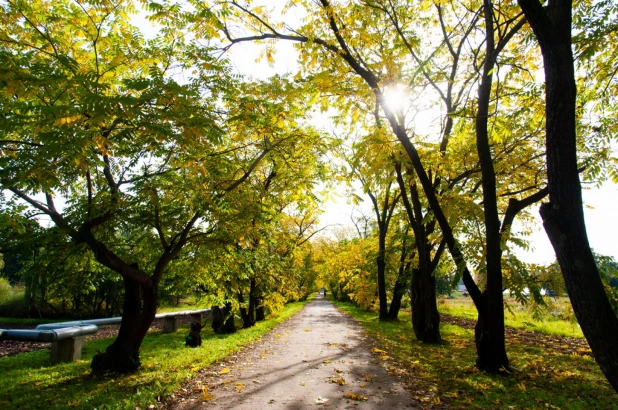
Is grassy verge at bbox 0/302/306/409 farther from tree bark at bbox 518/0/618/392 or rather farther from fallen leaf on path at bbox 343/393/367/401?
tree bark at bbox 518/0/618/392

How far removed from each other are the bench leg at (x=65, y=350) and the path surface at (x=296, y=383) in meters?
3.83

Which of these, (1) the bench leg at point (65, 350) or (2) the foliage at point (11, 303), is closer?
(1) the bench leg at point (65, 350)

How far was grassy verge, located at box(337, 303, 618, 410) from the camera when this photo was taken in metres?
5.13

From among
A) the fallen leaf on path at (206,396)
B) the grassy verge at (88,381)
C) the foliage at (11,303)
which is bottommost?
the foliage at (11,303)

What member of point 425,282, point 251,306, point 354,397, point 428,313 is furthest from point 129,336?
point 251,306

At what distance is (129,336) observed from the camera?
7527 millimetres

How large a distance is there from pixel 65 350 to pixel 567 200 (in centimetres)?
1063

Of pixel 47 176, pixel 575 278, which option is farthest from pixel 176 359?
pixel 575 278

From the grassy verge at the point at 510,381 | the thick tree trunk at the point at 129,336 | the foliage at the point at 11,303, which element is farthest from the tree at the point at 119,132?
the foliage at the point at 11,303

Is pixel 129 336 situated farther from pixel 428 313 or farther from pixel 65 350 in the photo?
pixel 428 313

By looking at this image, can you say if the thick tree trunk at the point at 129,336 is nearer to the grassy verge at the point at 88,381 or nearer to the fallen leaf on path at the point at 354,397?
the grassy verge at the point at 88,381

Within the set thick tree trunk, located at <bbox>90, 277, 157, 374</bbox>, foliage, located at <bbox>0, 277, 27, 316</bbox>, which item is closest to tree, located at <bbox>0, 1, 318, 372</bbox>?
thick tree trunk, located at <bbox>90, 277, 157, 374</bbox>

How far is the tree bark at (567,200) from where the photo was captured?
3.07 metres

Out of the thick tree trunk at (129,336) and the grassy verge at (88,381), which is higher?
the thick tree trunk at (129,336)
